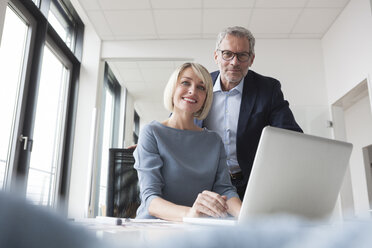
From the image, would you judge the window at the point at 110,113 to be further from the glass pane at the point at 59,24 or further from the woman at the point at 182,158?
the woman at the point at 182,158

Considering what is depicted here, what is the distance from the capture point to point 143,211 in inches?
37.3

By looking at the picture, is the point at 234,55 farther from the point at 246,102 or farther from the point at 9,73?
the point at 9,73

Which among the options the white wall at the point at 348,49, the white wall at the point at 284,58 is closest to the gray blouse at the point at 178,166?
the white wall at the point at 348,49

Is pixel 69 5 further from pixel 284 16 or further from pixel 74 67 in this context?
pixel 284 16

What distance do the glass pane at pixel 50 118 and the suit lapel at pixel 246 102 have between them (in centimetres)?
200

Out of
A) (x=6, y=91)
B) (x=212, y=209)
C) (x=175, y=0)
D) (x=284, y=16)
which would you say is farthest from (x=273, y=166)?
(x=284, y=16)

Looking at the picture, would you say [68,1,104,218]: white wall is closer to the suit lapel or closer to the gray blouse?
the suit lapel

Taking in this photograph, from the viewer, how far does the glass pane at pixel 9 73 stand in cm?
229

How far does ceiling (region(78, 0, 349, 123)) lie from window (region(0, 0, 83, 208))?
0.49m

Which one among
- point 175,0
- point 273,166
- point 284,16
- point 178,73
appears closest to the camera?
point 273,166

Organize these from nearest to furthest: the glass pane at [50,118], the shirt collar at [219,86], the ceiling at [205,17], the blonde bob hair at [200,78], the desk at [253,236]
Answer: the desk at [253,236], the blonde bob hair at [200,78], the shirt collar at [219,86], the glass pane at [50,118], the ceiling at [205,17]

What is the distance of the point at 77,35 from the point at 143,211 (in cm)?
348

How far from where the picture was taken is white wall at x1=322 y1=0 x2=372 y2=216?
117 inches

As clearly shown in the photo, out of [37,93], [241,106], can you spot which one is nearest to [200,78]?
[241,106]
